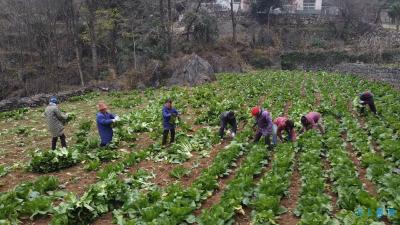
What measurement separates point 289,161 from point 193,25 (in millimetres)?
38922

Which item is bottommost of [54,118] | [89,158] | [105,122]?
[89,158]

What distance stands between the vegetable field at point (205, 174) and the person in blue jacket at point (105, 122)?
0.52m

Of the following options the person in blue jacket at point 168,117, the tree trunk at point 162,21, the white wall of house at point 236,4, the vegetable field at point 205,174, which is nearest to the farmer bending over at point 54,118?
the vegetable field at point 205,174

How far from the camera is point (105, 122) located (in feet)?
40.7

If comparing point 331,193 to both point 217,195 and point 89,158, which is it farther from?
point 89,158

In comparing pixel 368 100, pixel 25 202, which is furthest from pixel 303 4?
pixel 25 202

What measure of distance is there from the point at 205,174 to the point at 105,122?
13.2 feet

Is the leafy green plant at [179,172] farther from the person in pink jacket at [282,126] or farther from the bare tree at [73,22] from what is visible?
the bare tree at [73,22]

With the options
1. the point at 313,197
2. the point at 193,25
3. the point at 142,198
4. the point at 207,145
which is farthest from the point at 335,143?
the point at 193,25

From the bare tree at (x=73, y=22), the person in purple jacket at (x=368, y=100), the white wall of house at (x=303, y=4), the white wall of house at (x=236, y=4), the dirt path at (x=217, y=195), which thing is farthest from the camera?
the white wall of house at (x=303, y=4)

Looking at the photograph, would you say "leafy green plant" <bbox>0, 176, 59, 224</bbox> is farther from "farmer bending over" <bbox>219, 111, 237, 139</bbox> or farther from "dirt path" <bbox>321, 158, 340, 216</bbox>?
"farmer bending over" <bbox>219, 111, 237, 139</bbox>

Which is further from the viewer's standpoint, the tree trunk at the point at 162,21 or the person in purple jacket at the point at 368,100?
the tree trunk at the point at 162,21

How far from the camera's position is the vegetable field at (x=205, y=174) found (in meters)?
7.71

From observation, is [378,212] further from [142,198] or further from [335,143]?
[335,143]
